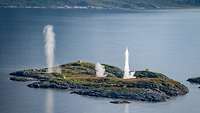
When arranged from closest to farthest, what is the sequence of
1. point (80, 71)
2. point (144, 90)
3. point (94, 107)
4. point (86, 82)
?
point (94, 107) < point (144, 90) < point (86, 82) < point (80, 71)

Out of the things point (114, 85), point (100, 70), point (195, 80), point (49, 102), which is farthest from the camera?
point (195, 80)

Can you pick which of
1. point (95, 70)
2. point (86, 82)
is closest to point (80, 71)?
point (95, 70)

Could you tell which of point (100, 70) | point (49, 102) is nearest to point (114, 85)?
point (100, 70)

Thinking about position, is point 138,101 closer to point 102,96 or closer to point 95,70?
point 102,96

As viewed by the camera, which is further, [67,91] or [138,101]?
[67,91]

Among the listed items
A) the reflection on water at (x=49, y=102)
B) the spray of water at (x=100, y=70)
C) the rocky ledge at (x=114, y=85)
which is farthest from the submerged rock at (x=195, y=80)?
the reflection on water at (x=49, y=102)

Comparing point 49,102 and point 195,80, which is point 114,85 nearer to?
point 49,102

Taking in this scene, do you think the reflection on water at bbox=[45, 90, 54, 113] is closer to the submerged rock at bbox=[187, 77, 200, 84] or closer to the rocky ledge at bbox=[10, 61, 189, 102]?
the rocky ledge at bbox=[10, 61, 189, 102]

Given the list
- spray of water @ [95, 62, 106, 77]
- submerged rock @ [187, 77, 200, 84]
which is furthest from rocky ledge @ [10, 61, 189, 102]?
submerged rock @ [187, 77, 200, 84]
